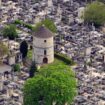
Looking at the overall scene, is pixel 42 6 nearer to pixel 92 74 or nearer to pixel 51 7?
pixel 51 7

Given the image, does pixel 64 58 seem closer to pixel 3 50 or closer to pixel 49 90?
pixel 3 50

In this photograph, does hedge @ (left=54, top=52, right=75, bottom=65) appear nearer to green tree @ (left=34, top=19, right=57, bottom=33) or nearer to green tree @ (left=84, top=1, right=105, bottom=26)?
green tree @ (left=34, top=19, right=57, bottom=33)

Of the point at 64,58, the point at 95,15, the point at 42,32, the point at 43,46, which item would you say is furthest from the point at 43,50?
the point at 95,15

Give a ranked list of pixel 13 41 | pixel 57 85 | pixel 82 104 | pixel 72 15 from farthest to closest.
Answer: pixel 72 15
pixel 13 41
pixel 82 104
pixel 57 85

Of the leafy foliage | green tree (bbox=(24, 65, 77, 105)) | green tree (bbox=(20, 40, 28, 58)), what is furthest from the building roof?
green tree (bbox=(24, 65, 77, 105))

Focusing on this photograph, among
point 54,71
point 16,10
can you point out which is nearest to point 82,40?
point 16,10

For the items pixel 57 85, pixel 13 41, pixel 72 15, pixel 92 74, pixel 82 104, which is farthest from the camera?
pixel 72 15
